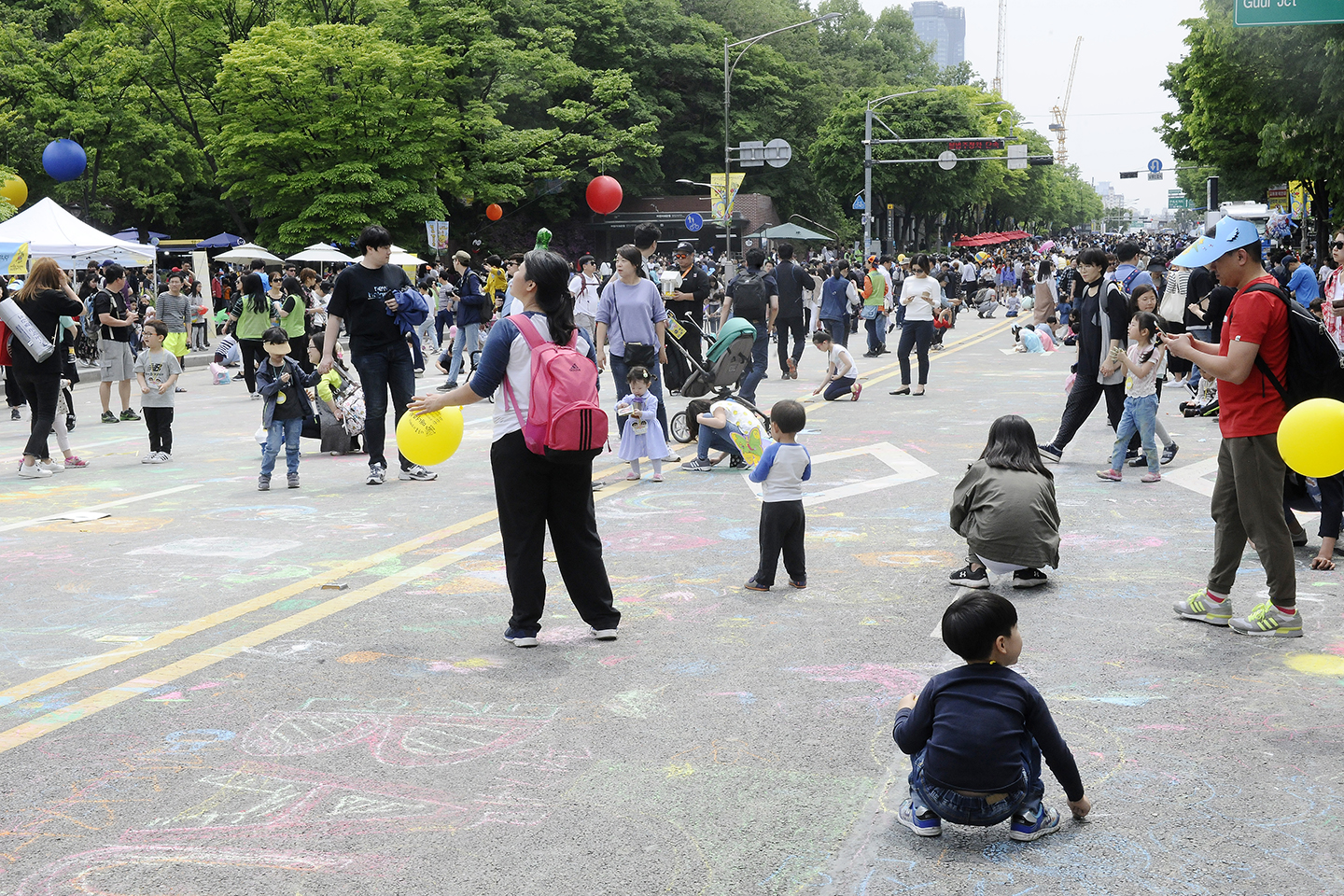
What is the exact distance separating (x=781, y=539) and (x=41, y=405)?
7.24 metres

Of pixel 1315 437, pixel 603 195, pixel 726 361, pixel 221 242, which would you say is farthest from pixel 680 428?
pixel 221 242

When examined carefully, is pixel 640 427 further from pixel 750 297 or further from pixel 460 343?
pixel 460 343

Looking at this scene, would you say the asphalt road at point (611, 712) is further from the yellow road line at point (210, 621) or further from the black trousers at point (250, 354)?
the black trousers at point (250, 354)

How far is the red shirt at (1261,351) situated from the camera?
560 cm

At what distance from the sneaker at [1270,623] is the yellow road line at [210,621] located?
4472 mm

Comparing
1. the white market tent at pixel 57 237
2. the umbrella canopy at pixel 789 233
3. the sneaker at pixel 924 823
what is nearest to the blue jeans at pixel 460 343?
the white market tent at pixel 57 237

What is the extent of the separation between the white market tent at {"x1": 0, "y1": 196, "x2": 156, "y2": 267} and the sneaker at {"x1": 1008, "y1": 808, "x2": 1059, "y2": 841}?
2369cm

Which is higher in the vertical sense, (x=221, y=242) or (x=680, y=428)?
(x=221, y=242)

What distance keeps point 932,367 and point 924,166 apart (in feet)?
175

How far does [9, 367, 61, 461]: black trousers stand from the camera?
10.7 m

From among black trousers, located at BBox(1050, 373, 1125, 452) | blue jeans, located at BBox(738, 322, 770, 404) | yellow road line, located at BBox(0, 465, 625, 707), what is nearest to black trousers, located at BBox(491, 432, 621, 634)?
yellow road line, located at BBox(0, 465, 625, 707)

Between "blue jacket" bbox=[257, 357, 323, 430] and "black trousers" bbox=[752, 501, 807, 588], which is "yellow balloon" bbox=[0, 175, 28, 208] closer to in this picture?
"blue jacket" bbox=[257, 357, 323, 430]

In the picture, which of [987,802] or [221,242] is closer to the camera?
[987,802]

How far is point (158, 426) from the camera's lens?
38.0ft
